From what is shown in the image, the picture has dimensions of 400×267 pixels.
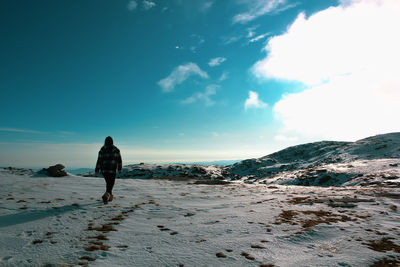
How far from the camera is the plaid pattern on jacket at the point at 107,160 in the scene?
36.5 ft

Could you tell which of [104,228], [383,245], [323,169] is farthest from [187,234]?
[323,169]

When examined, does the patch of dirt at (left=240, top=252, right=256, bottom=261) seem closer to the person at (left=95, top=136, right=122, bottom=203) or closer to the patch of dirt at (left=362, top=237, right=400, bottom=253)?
the patch of dirt at (left=362, top=237, right=400, bottom=253)

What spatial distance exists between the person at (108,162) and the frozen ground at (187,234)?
1471mm

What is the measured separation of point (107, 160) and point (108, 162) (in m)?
0.12

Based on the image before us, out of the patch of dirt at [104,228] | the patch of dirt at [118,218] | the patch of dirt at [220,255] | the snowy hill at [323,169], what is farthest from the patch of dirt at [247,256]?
the snowy hill at [323,169]

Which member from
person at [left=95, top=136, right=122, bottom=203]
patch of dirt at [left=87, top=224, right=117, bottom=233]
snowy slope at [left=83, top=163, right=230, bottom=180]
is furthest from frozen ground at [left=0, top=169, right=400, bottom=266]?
snowy slope at [left=83, top=163, right=230, bottom=180]

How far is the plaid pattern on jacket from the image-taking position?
11.1 metres

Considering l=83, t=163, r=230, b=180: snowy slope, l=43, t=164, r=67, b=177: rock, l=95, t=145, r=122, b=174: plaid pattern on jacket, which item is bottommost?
l=83, t=163, r=230, b=180: snowy slope

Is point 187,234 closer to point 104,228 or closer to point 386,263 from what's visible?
point 104,228

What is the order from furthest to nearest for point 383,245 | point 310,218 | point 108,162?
point 108,162, point 310,218, point 383,245

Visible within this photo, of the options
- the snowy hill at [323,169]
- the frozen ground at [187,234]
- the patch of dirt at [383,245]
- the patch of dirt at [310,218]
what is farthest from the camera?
the snowy hill at [323,169]

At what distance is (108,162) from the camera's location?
11.2 m

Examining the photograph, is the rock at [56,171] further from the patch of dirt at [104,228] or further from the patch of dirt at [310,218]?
the patch of dirt at [310,218]

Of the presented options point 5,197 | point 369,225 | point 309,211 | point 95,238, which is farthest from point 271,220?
point 5,197
